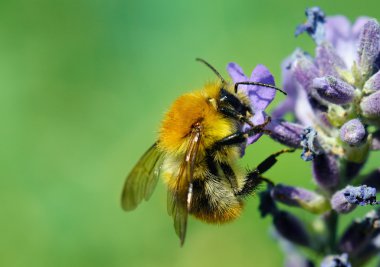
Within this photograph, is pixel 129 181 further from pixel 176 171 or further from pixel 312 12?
pixel 312 12

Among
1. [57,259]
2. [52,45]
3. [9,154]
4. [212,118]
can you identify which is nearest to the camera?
[212,118]

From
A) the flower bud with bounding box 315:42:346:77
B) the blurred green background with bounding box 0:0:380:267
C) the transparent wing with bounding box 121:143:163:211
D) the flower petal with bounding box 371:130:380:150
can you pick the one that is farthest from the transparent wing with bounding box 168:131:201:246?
the blurred green background with bounding box 0:0:380:267

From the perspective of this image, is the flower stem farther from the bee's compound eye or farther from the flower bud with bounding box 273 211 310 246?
the bee's compound eye

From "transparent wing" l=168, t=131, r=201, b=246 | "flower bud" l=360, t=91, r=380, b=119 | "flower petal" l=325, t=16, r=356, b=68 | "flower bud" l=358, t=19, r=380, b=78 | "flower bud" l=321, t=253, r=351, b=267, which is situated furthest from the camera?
"flower petal" l=325, t=16, r=356, b=68

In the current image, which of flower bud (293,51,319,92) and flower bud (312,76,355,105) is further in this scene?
flower bud (293,51,319,92)

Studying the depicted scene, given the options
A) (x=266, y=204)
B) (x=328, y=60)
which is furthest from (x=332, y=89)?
(x=266, y=204)

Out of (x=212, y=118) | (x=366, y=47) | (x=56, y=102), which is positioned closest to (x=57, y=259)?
(x=56, y=102)

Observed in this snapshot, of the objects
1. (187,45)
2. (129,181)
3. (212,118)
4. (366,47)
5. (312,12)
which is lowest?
(129,181)
